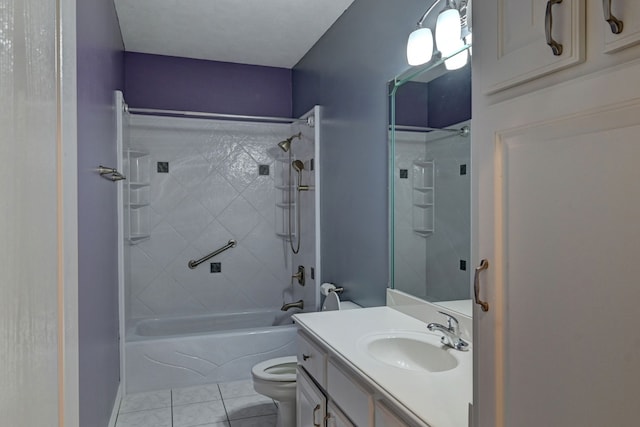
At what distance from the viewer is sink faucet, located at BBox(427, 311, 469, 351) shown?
1.55 metres

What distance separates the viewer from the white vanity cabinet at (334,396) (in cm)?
124

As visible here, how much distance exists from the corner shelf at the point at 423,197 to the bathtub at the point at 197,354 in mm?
1762

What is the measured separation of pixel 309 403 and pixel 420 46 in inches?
64.2

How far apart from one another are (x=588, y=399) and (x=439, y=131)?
139 cm

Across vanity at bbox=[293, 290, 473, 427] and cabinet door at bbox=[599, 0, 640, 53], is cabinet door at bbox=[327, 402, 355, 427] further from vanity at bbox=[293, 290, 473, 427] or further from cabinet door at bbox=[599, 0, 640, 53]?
cabinet door at bbox=[599, 0, 640, 53]

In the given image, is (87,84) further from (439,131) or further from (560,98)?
(560,98)

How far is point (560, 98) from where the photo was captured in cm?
68

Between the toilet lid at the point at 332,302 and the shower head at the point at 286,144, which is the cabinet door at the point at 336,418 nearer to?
the toilet lid at the point at 332,302

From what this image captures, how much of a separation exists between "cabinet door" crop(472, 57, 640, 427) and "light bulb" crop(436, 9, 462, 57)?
1028 mm

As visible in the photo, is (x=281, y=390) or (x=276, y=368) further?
(x=276, y=368)

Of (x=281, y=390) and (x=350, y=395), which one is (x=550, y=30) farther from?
(x=281, y=390)

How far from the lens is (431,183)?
193cm

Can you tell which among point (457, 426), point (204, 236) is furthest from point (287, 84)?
point (457, 426)

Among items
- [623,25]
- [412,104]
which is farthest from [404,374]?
[412,104]
